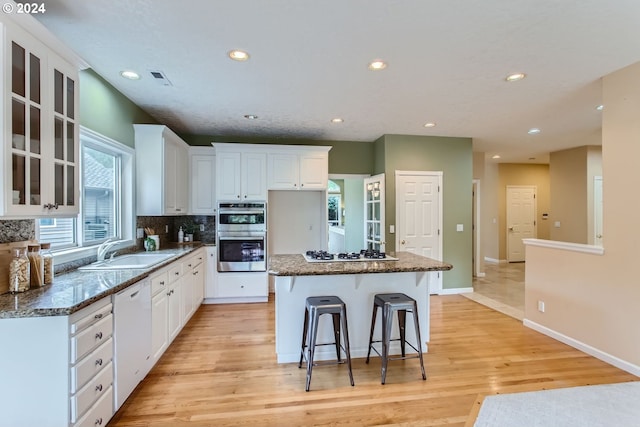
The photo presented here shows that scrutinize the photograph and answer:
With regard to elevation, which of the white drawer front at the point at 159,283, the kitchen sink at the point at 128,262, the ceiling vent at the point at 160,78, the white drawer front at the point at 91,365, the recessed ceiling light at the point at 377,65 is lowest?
the white drawer front at the point at 91,365

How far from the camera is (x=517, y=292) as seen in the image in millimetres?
5234

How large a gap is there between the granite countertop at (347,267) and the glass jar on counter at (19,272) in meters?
1.59

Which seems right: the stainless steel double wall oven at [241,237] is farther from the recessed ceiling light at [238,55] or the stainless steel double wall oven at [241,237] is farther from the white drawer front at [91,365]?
the white drawer front at [91,365]

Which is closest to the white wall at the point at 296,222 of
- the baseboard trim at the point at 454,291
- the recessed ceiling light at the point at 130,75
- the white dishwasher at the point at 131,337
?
the baseboard trim at the point at 454,291

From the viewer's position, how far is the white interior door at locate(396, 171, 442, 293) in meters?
4.98

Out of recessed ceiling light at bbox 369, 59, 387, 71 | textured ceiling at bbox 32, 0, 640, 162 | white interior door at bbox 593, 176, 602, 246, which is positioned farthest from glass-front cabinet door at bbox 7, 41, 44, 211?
white interior door at bbox 593, 176, 602, 246

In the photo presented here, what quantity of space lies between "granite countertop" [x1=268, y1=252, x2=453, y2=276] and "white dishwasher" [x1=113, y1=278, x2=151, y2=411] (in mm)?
1046

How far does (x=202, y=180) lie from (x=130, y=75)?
6.98 ft

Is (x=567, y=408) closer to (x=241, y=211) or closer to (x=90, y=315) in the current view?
(x=90, y=315)

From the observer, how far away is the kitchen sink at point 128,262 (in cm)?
258

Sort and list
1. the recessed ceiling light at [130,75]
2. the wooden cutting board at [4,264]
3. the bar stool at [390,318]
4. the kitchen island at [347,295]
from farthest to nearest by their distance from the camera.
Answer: the kitchen island at [347,295]
the recessed ceiling light at [130,75]
the bar stool at [390,318]
the wooden cutting board at [4,264]

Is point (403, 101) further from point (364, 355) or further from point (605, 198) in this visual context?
point (364, 355)

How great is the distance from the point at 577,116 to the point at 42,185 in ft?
18.7

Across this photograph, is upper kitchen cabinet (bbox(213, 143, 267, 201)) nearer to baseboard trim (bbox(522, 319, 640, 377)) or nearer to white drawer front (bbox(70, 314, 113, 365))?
white drawer front (bbox(70, 314, 113, 365))
